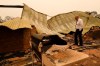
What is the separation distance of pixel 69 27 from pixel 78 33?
299 centimetres

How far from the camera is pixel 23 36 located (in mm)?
5336

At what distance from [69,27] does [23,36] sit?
545 centimetres

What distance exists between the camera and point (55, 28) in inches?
388

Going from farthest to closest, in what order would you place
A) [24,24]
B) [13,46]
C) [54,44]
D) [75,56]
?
1. [13,46]
2. [24,24]
3. [54,44]
4. [75,56]

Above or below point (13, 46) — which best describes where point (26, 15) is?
above

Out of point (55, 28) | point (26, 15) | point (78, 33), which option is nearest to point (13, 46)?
point (26, 15)

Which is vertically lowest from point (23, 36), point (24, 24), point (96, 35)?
point (96, 35)

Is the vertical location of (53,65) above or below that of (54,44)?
below

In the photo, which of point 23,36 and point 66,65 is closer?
point 66,65

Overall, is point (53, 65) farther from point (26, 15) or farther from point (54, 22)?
point (54, 22)

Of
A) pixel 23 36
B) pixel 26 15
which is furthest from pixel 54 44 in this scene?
pixel 26 15

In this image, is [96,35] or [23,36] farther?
[96,35]

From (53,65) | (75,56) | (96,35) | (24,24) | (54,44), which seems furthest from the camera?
(96,35)

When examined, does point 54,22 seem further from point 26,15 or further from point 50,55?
point 50,55
